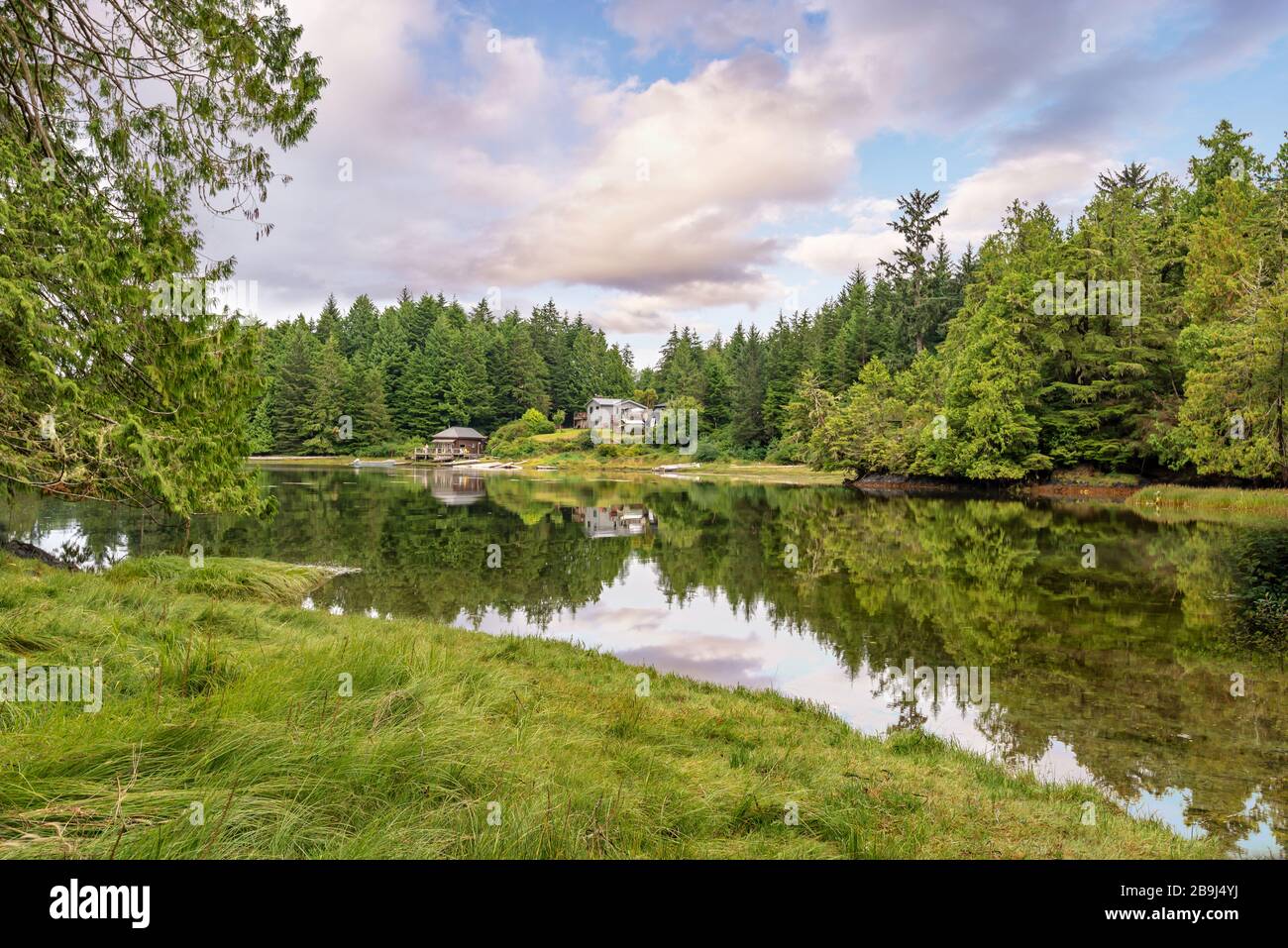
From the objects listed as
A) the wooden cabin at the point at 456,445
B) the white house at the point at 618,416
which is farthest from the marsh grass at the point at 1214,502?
the wooden cabin at the point at 456,445

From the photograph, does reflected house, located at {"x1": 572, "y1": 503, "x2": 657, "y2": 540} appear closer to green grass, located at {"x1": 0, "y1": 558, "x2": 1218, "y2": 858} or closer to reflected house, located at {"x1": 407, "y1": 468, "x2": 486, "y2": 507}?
reflected house, located at {"x1": 407, "y1": 468, "x2": 486, "y2": 507}

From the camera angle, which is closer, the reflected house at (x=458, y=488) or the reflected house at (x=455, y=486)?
the reflected house at (x=458, y=488)

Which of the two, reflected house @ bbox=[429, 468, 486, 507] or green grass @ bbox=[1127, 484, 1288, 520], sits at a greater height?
reflected house @ bbox=[429, 468, 486, 507]

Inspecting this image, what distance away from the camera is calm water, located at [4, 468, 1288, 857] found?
6824 millimetres

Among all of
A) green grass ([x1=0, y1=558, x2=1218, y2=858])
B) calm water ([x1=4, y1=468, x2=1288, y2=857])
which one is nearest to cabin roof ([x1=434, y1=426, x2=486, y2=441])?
calm water ([x1=4, y1=468, x2=1288, y2=857])

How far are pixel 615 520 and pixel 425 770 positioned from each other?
80.2 ft

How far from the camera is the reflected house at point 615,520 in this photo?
24375 mm

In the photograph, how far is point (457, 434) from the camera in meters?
76.6

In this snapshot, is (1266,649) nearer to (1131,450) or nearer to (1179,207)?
(1131,450)

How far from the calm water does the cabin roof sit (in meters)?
48.1

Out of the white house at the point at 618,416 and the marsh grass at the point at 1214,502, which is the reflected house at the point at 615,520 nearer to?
the marsh grass at the point at 1214,502

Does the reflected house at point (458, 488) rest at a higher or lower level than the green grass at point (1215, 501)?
higher

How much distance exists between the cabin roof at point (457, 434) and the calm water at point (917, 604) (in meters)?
48.1
